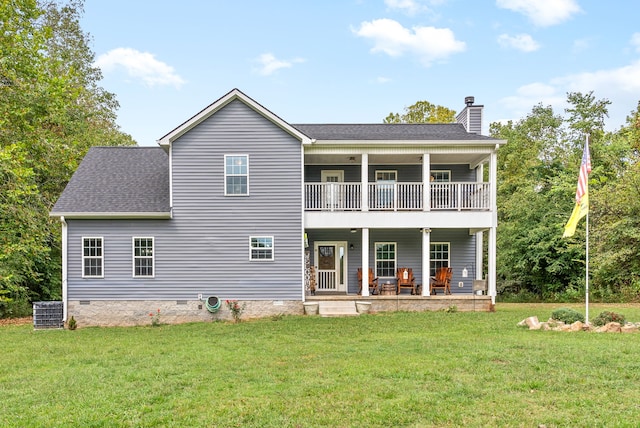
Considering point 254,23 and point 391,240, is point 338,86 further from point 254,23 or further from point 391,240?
point 391,240

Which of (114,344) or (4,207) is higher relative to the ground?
(4,207)

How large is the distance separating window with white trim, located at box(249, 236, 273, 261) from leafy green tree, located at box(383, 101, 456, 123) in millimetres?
22939

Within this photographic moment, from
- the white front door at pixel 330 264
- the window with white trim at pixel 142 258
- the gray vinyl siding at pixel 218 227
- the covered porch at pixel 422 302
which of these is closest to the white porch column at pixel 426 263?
the covered porch at pixel 422 302

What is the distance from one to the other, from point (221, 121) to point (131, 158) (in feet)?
16.5

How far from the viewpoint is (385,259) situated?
57.3ft

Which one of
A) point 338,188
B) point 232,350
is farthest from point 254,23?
point 232,350

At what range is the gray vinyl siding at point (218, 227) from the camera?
14797 mm

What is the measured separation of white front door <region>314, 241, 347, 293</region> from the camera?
57.3ft

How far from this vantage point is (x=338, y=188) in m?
16.2

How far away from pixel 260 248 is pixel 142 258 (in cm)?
392

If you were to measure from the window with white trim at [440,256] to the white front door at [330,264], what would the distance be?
346cm

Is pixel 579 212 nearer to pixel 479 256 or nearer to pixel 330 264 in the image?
pixel 479 256

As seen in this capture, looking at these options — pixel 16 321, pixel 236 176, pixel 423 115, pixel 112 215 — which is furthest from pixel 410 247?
pixel 423 115

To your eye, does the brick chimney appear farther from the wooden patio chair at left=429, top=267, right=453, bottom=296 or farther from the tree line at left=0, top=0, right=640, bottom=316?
the tree line at left=0, top=0, right=640, bottom=316
